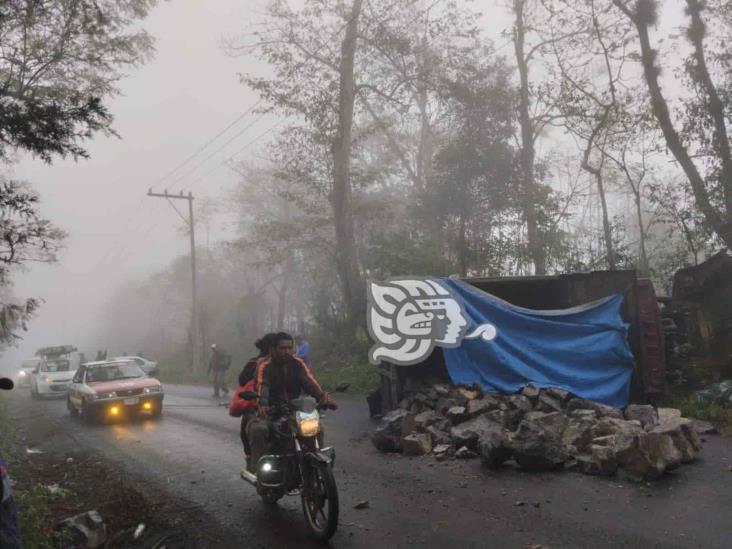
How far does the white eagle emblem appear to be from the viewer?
34.7 feet

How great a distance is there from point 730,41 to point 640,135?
4470 millimetres

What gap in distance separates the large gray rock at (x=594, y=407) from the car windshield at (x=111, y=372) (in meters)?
10.9

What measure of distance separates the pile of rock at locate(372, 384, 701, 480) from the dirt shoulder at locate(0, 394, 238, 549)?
3449 millimetres

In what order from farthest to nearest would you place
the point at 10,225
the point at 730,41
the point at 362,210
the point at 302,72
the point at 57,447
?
the point at 362,210 < the point at 302,72 < the point at 730,41 < the point at 57,447 < the point at 10,225

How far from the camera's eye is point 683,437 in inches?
288

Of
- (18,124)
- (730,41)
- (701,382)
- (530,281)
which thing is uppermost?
(730,41)

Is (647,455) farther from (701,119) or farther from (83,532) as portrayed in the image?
(701,119)

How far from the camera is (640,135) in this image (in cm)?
2038

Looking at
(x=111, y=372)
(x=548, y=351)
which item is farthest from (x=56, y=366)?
(x=548, y=351)

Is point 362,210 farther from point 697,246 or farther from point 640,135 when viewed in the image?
point 697,246

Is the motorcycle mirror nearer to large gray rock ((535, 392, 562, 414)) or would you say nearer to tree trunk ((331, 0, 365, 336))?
large gray rock ((535, 392, 562, 414))

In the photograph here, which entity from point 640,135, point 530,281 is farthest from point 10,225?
point 640,135

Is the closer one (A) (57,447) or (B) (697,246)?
(A) (57,447)

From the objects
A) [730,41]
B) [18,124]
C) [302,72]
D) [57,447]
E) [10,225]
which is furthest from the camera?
[302,72]
